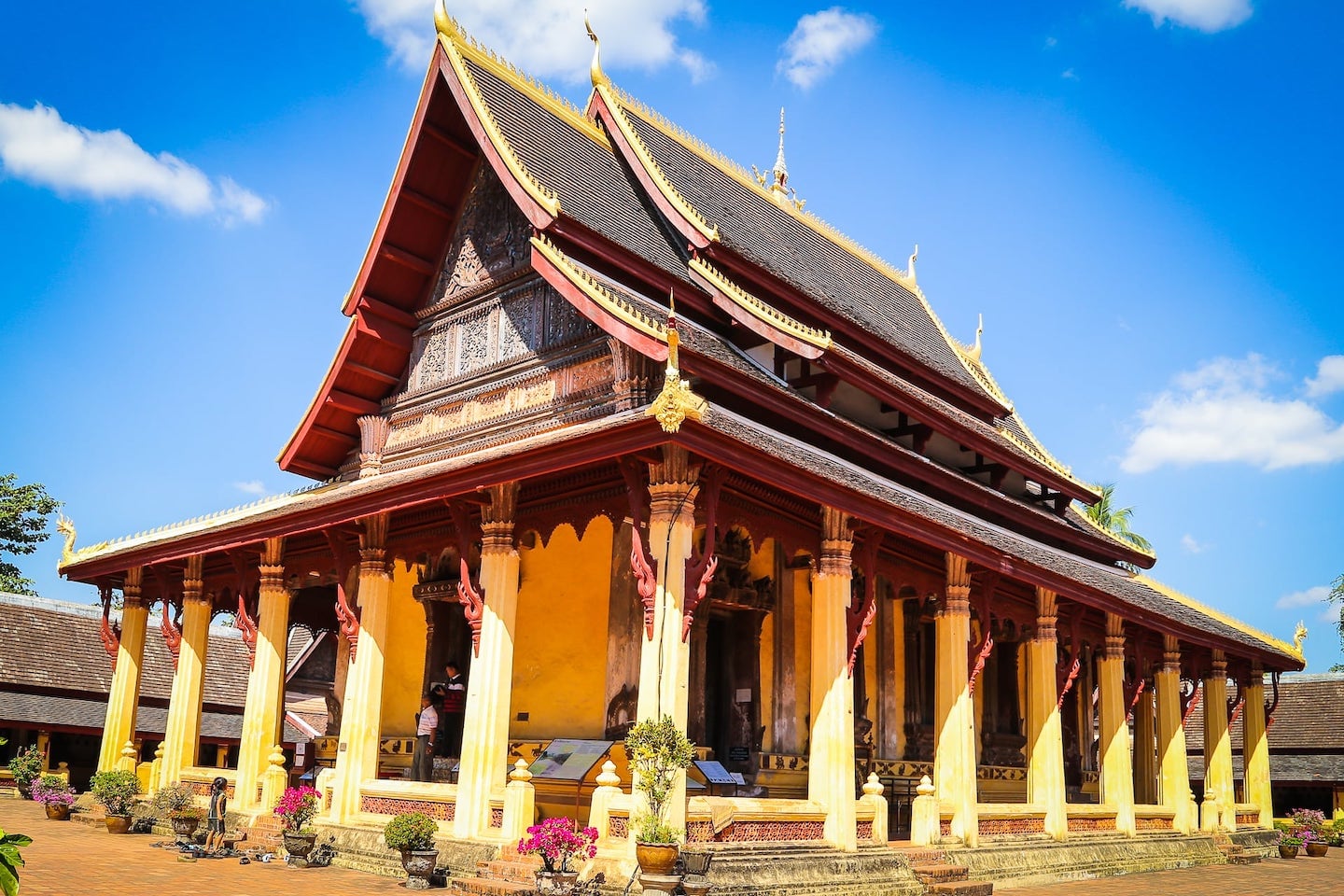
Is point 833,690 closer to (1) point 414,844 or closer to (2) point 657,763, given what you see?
(2) point 657,763

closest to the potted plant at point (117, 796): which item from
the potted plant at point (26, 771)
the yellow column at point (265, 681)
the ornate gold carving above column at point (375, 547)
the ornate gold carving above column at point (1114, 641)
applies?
the yellow column at point (265, 681)

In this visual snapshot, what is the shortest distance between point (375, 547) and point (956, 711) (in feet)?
23.6

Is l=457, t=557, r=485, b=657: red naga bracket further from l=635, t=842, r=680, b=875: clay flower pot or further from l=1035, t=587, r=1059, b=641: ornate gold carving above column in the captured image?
l=1035, t=587, r=1059, b=641: ornate gold carving above column

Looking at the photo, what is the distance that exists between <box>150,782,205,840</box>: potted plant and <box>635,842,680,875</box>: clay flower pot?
695cm

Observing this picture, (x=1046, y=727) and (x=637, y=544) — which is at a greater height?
(x=637, y=544)

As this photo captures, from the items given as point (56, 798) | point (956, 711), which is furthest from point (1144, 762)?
point (56, 798)

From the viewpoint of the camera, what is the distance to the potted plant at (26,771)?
22.3 m

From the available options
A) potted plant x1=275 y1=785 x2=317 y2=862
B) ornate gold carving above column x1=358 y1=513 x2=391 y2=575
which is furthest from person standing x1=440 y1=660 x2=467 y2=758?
potted plant x1=275 y1=785 x2=317 y2=862

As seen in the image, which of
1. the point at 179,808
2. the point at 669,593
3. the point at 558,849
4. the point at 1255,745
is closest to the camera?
the point at 558,849

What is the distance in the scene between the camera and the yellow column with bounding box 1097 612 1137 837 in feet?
58.7

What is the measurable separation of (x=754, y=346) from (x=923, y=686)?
19.9 ft

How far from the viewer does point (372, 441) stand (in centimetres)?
1750

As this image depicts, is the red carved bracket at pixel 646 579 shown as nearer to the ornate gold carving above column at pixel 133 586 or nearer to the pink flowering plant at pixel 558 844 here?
the pink flowering plant at pixel 558 844

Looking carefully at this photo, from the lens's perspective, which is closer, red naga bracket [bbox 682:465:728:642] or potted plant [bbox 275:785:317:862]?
red naga bracket [bbox 682:465:728:642]
